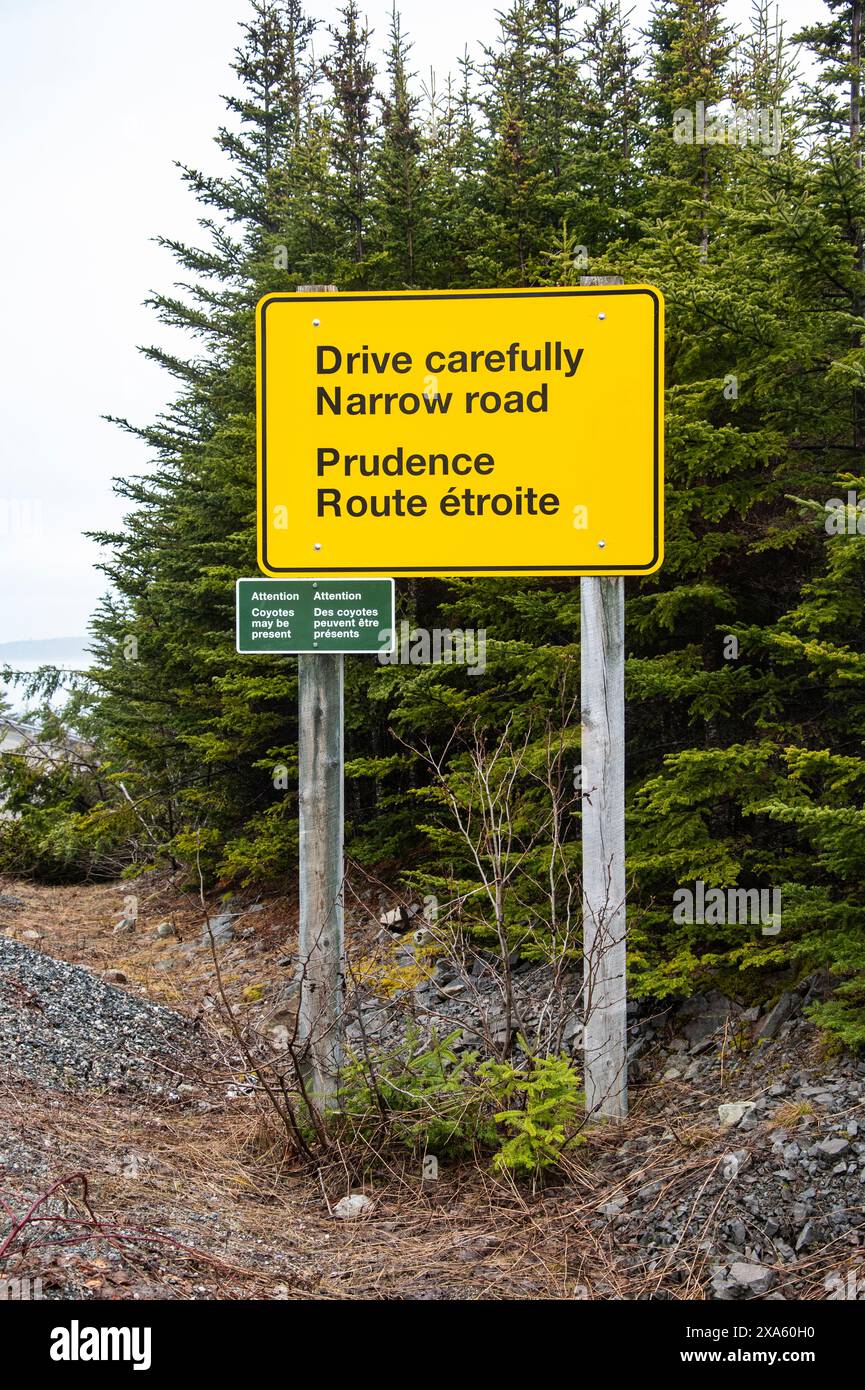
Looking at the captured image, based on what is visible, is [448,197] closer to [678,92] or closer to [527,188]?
[527,188]

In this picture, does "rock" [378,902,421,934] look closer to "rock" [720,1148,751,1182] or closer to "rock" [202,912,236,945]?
"rock" [202,912,236,945]

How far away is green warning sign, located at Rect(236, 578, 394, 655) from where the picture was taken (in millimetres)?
5812

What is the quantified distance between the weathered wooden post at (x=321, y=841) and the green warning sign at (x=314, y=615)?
0.21 meters

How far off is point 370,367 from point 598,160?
7.95m

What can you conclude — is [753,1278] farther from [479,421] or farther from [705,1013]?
[479,421]

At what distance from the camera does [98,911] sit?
1538 centimetres

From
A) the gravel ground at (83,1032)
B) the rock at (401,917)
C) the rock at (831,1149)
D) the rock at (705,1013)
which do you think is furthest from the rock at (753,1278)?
the rock at (401,917)

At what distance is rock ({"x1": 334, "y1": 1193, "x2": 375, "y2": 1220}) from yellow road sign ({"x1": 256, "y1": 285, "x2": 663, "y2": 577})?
3204 mm

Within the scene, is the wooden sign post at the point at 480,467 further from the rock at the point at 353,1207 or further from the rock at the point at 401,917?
the rock at the point at 401,917

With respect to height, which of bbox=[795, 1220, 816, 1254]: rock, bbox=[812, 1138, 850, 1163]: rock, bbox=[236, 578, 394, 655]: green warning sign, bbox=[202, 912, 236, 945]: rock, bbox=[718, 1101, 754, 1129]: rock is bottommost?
bbox=[202, 912, 236, 945]: rock

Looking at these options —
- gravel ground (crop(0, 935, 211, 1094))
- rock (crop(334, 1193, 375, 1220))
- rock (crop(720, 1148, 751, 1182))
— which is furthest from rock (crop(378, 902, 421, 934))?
rock (crop(720, 1148, 751, 1182))

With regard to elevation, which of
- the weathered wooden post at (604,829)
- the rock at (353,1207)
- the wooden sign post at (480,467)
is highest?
the wooden sign post at (480,467)

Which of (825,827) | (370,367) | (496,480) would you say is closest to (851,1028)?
(825,827)

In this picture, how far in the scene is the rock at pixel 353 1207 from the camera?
5.05 metres
